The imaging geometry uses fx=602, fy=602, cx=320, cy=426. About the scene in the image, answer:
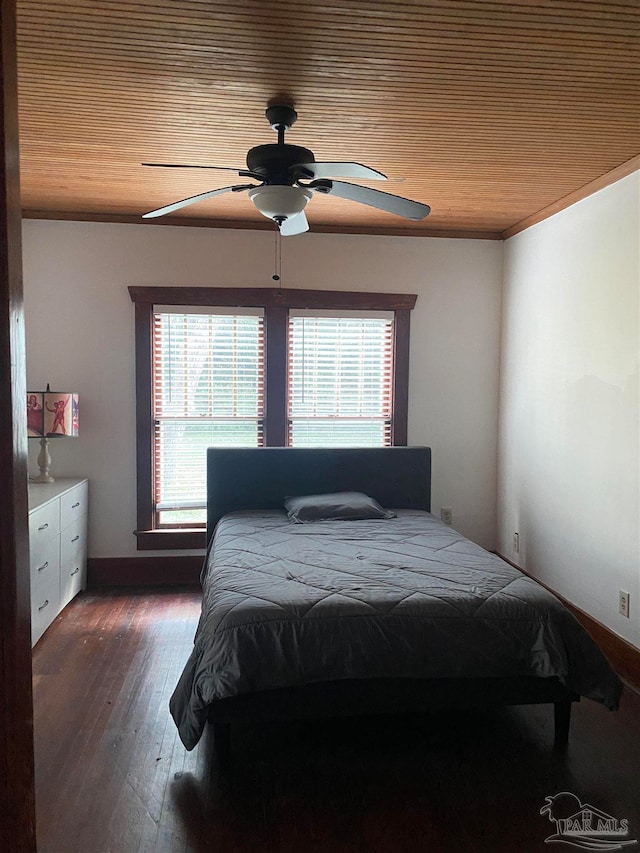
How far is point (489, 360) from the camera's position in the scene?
15.9 ft

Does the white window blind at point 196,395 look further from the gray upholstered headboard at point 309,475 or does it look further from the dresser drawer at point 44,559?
the dresser drawer at point 44,559

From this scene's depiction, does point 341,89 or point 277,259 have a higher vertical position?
point 341,89

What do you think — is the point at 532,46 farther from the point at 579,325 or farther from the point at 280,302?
the point at 280,302

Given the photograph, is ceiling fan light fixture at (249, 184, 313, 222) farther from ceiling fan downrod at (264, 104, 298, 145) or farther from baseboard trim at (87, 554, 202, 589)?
baseboard trim at (87, 554, 202, 589)

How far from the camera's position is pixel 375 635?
2332 millimetres

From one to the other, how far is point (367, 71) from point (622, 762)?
114 inches

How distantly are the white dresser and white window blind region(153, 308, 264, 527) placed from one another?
1.97ft

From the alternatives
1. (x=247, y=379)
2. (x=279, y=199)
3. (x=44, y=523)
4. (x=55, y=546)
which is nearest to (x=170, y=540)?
(x=55, y=546)

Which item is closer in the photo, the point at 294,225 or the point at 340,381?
the point at 294,225

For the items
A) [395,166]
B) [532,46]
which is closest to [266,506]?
[395,166]

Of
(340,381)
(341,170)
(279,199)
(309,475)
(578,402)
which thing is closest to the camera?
(341,170)

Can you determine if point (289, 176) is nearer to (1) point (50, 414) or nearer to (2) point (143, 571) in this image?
(1) point (50, 414)

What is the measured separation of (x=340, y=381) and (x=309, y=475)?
0.84 m

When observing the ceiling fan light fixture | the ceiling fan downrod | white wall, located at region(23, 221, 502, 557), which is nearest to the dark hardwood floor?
white wall, located at region(23, 221, 502, 557)
